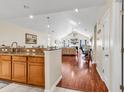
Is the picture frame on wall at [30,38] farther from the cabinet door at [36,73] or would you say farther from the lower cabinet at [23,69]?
the cabinet door at [36,73]

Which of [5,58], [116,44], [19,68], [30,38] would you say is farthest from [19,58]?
[30,38]

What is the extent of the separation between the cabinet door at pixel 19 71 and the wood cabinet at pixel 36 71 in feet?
0.70

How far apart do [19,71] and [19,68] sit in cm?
9

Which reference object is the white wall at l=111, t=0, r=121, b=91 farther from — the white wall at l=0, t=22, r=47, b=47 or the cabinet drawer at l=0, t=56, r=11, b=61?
the white wall at l=0, t=22, r=47, b=47

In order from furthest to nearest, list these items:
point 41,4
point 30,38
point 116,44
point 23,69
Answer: point 30,38
point 41,4
point 23,69
point 116,44

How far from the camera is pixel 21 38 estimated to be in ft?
23.3

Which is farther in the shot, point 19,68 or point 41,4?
point 41,4

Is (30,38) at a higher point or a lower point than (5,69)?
higher

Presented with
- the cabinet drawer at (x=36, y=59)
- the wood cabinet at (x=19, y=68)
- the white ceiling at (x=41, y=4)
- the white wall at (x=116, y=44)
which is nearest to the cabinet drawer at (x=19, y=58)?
the wood cabinet at (x=19, y=68)

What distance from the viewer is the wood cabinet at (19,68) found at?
3.16m

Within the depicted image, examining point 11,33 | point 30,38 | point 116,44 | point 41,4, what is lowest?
point 116,44

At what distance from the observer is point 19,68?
324 centimetres

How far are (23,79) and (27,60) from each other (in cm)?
58

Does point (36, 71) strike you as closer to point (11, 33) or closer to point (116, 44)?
point (116, 44)
